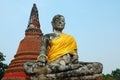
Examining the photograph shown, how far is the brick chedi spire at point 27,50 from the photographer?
843 inches

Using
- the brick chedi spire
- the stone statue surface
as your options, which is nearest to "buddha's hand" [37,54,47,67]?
the stone statue surface

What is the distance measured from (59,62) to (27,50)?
16805 mm

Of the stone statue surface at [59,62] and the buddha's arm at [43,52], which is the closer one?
the stone statue surface at [59,62]

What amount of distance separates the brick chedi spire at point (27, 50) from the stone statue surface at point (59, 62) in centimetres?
1477

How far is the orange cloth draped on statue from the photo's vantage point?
6.21 metres

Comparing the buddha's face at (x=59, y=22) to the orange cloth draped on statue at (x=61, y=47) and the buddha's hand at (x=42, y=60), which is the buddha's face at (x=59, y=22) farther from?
the buddha's hand at (x=42, y=60)

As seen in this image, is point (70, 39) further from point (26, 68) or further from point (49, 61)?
point (26, 68)

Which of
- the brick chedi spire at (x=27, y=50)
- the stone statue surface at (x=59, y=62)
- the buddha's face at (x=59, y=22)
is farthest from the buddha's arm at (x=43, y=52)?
the brick chedi spire at (x=27, y=50)

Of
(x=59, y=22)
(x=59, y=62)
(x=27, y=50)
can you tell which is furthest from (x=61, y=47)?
(x=27, y=50)

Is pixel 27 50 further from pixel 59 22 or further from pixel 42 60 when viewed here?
pixel 42 60

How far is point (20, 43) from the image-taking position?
938 inches

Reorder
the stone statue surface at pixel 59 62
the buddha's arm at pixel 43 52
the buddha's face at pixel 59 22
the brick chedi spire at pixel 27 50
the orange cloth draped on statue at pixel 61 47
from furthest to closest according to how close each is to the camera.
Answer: the brick chedi spire at pixel 27 50 < the buddha's face at pixel 59 22 < the orange cloth draped on statue at pixel 61 47 < the buddha's arm at pixel 43 52 < the stone statue surface at pixel 59 62

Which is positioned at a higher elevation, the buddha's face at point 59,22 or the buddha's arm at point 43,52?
the buddha's face at point 59,22

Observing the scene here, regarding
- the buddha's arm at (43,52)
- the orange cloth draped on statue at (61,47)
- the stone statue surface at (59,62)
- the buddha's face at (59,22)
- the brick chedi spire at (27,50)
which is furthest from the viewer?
the brick chedi spire at (27,50)
